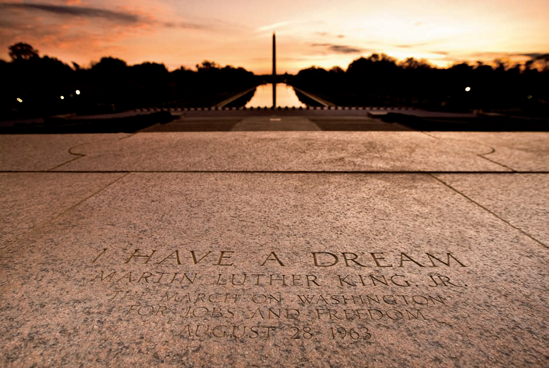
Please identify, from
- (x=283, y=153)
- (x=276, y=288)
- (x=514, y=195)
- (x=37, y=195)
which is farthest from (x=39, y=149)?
(x=514, y=195)

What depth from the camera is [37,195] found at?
6.10 metres

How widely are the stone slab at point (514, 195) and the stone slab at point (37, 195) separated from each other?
715 centimetres

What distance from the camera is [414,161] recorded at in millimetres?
8555

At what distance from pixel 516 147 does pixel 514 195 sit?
583cm

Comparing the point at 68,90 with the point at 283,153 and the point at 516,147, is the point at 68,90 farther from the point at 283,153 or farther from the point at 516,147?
the point at 516,147

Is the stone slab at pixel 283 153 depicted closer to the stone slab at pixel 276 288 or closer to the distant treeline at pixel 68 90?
the stone slab at pixel 276 288

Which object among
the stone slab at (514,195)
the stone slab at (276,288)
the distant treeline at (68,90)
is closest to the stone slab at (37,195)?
the stone slab at (276,288)

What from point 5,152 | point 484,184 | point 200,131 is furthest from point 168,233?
point 200,131

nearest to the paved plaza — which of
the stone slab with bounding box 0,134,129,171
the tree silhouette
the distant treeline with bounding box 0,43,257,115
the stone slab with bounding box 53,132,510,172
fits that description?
the stone slab with bounding box 53,132,510,172

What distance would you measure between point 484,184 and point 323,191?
135 inches

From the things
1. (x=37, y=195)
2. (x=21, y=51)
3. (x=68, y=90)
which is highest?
(x=21, y=51)

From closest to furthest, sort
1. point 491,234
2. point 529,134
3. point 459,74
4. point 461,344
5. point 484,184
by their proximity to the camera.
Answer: point 461,344 < point 491,234 < point 484,184 < point 529,134 < point 459,74

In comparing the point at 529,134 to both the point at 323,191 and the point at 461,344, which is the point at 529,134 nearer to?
the point at 323,191

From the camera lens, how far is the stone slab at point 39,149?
842 cm
